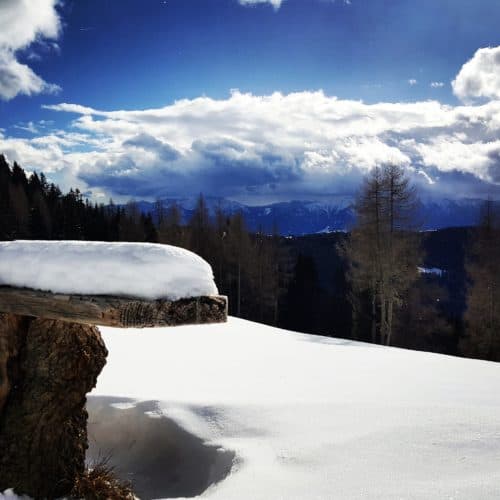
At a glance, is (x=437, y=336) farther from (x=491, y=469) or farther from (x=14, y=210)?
(x=14, y=210)

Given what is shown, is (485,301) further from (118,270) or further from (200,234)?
(200,234)

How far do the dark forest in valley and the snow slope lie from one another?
1695 cm

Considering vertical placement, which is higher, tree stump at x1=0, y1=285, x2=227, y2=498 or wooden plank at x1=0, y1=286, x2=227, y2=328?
wooden plank at x1=0, y1=286, x2=227, y2=328

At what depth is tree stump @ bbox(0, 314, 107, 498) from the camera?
3943 mm

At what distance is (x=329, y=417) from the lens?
17.4 feet

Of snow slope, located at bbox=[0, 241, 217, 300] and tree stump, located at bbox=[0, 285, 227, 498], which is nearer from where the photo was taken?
snow slope, located at bbox=[0, 241, 217, 300]

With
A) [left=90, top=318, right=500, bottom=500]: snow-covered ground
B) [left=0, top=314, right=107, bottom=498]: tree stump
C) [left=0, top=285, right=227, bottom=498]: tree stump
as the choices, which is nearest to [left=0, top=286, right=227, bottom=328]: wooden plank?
[left=0, top=285, right=227, bottom=498]: tree stump

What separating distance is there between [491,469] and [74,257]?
12.0 feet

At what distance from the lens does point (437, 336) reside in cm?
2969

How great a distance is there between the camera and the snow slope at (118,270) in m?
3.13

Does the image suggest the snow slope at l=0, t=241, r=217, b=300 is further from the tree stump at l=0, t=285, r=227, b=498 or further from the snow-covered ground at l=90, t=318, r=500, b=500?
the snow-covered ground at l=90, t=318, r=500, b=500

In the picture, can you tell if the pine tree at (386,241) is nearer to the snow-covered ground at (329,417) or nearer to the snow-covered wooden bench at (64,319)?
the snow-covered ground at (329,417)

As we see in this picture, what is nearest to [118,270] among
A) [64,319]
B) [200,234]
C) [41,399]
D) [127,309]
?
[127,309]

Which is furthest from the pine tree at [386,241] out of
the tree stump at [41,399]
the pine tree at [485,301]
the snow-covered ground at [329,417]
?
the tree stump at [41,399]
